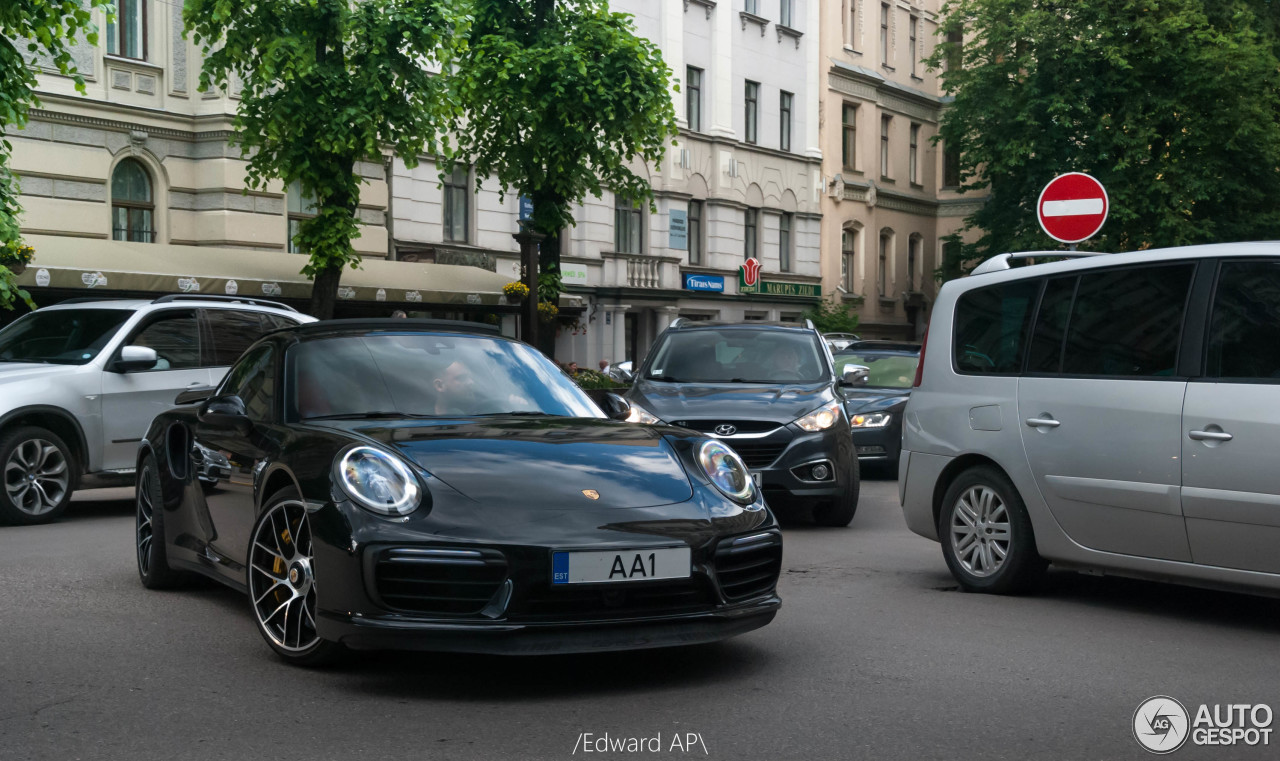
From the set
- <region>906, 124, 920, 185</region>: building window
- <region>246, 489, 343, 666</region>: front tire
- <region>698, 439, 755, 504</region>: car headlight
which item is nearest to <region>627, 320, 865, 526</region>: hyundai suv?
<region>698, 439, 755, 504</region>: car headlight

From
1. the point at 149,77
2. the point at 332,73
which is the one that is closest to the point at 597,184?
the point at 332,73

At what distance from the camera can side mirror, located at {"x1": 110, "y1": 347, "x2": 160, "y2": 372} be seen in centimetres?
1154

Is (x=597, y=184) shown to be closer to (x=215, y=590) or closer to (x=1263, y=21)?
(x=215, y=590)

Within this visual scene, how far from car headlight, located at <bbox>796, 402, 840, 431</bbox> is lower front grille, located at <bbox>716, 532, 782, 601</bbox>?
5383 millimetres

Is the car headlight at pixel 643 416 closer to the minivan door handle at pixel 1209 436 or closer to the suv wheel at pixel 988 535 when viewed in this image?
the suv wheel at pixel 988 535

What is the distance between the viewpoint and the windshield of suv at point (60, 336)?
12.0 metres

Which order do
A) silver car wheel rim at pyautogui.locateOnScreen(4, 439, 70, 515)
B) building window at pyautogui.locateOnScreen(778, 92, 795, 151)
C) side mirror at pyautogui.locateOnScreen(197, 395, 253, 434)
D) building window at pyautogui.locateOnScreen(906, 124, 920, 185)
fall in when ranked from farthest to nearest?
building window at pyautogui.locateOnScreen(906, 124, 920, 185) < building window at pyautogui.locateOnScreen(778, 92, 795, 151) < silver car wheel rim at pyautogui.locateOnScreen(4, 439, 70, 515) < side mirror at pyautogui.locateOnScreen(197, 395, 253, 434)

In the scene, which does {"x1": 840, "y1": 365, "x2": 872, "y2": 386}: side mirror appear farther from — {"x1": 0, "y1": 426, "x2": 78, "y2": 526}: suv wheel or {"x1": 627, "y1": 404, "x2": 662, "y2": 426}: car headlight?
{"x1": 0, "y1": 426, "x2": 78, "y2": 526}: suv wheel

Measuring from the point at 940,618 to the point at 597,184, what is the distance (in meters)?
17.4

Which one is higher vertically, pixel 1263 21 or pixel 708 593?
pixel 1263 21

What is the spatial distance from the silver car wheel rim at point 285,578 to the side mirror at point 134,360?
240 inches

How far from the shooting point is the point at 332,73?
20.3 meters

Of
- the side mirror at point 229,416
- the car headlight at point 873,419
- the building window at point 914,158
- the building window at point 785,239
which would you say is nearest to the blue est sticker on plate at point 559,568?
the side mirror at point 229,416

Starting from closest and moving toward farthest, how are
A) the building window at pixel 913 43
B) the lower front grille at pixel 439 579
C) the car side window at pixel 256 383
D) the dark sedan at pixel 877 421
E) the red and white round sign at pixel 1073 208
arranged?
the lower front grille at pixel 439 579, the car side window at pixel 256 383, the red and white round sign at pixel 1073 208, the dark sedan at pixel 877 421, the building window at pixel 913 43
